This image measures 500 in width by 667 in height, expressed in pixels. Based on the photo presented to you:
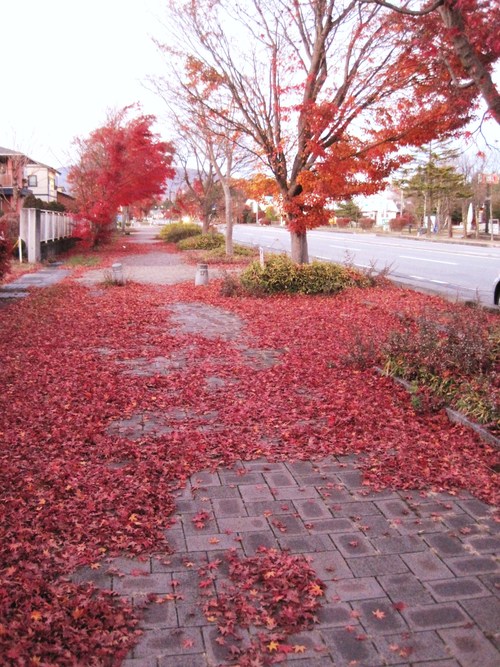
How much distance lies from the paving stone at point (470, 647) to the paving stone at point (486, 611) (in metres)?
0.07

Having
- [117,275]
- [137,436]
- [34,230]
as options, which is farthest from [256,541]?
[34,230]

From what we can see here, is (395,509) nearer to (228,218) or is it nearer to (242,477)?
(242,477)

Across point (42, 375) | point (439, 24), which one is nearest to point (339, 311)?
point (439, 24)

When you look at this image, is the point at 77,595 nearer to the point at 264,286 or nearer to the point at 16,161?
the point at 264,286

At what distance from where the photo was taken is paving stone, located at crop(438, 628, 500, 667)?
2535mm

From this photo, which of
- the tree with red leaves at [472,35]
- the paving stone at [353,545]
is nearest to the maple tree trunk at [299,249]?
the tree with red leaves at [472,35]

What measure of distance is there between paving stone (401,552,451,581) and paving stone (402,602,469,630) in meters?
0.24

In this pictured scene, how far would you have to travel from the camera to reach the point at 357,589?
3.03 metres

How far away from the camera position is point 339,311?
1136cm

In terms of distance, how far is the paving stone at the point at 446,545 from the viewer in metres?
3.36

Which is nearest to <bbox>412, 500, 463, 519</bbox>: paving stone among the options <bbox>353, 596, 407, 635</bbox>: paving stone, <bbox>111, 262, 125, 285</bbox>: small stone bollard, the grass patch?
<bbox>353, 596, 407, 635</bbox>: paving stone

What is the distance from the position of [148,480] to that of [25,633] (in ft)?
5.38

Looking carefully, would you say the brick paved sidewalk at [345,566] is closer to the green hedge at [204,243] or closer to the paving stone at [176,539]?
the paving stone at [176,539]

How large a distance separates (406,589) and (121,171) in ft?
93.1
